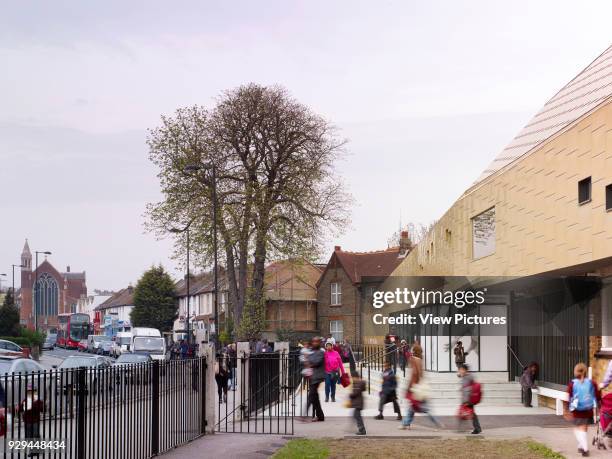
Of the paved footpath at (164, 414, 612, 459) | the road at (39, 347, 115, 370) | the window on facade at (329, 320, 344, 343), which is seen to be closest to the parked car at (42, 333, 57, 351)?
the road at (39, 347, 115, 370)

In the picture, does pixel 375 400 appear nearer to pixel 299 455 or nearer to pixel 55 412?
pixel 299 455

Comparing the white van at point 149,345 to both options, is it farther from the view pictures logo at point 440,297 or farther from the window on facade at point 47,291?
the window on facade at point 47,291

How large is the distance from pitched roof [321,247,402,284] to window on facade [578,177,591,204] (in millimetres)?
61851

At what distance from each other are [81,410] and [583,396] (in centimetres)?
879

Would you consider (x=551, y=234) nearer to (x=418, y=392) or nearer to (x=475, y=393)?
(x=418, y=392)

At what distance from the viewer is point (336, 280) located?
88.5 m

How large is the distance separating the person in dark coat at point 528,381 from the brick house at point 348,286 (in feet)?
181

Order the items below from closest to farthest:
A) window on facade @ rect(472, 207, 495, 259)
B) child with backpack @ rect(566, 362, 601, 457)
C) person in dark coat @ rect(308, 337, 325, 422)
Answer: child with backpack @ rect(566, 362, 601, 457)
person in dark coat @ rect(308, 337, 325, 422)
window on facade @ rect(472, 207, 495, 259)

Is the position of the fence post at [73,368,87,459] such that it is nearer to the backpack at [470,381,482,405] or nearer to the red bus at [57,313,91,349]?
the backpack at [470,381,482,405]

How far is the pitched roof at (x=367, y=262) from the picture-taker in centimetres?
8750

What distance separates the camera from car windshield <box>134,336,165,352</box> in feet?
198

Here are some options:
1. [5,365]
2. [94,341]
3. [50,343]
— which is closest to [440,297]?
[5,365]

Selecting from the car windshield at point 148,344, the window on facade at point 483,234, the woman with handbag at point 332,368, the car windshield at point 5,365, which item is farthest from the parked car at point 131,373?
the car windshield at point 148,344

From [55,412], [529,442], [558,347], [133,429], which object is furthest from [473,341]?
[55,412]
